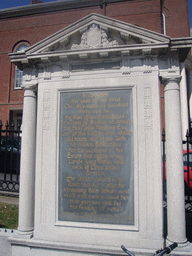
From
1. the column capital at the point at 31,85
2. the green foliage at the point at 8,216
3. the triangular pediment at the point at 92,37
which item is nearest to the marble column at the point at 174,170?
the triangular pediment at the point at 92,37

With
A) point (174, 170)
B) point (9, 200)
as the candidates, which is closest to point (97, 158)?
point (174, 170)

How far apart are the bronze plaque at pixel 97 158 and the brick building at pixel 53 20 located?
18.0 meters

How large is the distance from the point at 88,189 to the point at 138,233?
45.2 inches

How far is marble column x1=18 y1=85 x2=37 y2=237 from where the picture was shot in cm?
438

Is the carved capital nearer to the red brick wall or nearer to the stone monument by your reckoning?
the stone monument

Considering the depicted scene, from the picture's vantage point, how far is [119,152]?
4.15 m

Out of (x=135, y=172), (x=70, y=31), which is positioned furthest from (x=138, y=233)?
(x=70, y=31)

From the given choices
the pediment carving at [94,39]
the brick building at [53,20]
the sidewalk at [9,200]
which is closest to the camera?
the pediment carving at [94,39]

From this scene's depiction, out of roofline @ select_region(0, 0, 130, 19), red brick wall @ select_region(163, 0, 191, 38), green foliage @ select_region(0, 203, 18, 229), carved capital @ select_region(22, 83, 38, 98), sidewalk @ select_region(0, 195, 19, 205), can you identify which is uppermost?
roofline @ select_region(0, 0, 130, 19)

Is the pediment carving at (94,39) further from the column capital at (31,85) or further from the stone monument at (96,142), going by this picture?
the column capital at (31,85)

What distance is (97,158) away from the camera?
13.8 feet

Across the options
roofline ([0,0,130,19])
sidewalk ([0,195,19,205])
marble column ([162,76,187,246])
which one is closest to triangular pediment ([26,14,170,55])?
marble column ([162,76,187,246])

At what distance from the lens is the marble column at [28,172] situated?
4.38 m

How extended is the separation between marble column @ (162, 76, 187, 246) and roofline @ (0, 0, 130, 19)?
68.8ft
